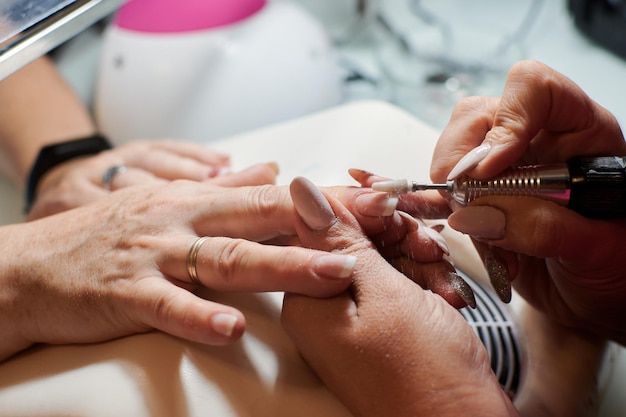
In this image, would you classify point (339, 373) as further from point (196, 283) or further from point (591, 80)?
point (591, 80)

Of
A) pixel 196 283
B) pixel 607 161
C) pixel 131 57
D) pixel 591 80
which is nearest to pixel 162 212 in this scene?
pixel 196 283

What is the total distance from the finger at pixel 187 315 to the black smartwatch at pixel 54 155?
0.70 m

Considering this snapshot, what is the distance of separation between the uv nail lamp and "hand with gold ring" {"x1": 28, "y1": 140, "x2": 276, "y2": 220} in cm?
19

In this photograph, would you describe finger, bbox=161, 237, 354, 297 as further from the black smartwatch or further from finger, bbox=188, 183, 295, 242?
the black smartwatch

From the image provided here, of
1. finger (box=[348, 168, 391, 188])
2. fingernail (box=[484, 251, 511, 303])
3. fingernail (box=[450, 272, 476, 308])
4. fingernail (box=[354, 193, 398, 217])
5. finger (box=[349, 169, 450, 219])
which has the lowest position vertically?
fingernail (box=[484, 251, 511, 303])

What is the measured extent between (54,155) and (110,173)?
0.25m

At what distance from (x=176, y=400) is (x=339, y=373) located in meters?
0.14

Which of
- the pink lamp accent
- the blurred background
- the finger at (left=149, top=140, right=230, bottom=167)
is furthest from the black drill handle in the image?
the pink lamp accent

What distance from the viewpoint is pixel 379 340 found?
479 millimetres

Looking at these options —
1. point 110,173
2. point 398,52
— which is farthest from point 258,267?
point 398,52

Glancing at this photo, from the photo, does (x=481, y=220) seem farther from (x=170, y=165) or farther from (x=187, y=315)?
(x=170, y=165)

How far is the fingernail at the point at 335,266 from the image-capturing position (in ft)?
1.59

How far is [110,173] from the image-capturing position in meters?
0.99

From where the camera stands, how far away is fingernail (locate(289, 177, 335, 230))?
52cm
